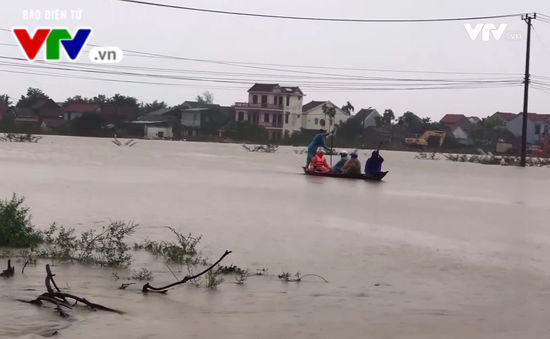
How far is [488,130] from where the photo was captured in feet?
239

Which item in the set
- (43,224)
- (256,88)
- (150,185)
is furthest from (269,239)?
(256,88)

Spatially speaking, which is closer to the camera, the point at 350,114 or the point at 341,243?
the point at 341,243

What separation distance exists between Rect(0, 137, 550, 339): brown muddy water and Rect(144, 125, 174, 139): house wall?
5251 cm

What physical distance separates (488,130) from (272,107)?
19.5 m

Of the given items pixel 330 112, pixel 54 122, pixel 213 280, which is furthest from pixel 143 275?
pixel 54 122

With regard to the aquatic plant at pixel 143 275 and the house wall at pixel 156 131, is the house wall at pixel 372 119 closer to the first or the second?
the house wall at pixel 156 131

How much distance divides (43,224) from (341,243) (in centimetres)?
479

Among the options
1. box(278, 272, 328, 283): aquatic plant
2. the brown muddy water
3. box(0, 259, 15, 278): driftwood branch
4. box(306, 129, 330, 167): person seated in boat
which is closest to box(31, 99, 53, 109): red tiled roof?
box(306, 129, 330, 167): person seated in boat

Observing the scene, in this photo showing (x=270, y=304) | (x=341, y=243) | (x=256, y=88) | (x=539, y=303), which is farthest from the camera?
(x=256, y=88)

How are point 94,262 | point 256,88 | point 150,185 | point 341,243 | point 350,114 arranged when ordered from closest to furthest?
point 94,262 < point 341,243 < point 150,185 < point 256,88 < point 350,114

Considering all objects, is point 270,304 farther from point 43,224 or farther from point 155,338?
point 43,224

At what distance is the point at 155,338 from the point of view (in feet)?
21.7

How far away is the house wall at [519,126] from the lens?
78.5m

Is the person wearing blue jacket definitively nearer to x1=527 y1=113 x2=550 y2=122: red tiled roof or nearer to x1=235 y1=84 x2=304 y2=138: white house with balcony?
x1=235 y1=84 x2=304 y2=138: white house with balcony
